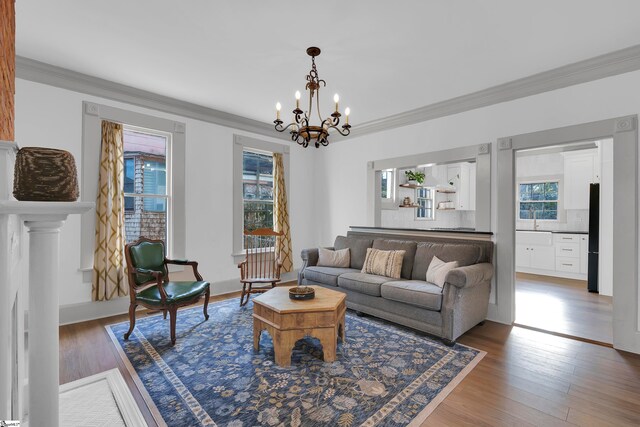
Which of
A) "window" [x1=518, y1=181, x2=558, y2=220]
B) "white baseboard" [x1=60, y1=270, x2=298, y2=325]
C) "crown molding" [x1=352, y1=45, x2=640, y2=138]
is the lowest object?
"white baseboard" [x1=60, y1=270, x2=298, y2=325]

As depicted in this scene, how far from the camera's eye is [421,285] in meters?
3.36

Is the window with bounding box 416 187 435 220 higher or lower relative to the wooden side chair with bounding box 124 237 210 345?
higher

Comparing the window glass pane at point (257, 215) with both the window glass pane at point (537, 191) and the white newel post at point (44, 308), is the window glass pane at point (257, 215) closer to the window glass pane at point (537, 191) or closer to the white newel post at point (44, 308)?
the white newel post at point (44, 308)

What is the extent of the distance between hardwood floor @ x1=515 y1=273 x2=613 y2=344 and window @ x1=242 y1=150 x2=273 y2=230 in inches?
157

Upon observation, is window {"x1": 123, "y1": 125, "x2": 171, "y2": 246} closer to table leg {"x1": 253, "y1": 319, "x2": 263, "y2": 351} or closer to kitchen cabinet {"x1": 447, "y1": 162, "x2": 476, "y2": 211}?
table leg {"x1": 253, "y1": 319, "x2": 263, "y2": 351}

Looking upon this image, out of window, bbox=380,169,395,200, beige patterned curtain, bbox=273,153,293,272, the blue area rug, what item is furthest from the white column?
window, bbox=380,169,395,200

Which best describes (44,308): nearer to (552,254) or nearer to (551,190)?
(552,254)

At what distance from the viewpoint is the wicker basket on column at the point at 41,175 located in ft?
3.29

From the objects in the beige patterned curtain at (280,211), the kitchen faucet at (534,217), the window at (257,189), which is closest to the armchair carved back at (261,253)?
the beige patterned curtain at (280,211)

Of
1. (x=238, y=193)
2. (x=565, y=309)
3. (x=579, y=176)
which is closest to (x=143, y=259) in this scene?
(x=238, y=193)

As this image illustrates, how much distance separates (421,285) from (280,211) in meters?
2.84

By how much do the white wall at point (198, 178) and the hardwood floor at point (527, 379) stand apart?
105 centimetres

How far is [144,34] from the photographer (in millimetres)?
2643

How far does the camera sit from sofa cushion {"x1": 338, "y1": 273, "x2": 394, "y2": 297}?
11.7 ft
